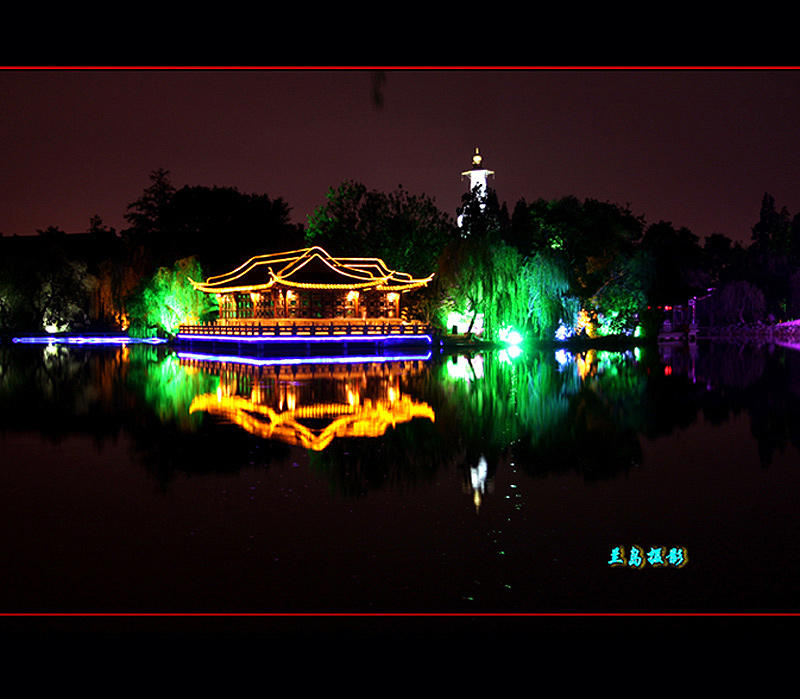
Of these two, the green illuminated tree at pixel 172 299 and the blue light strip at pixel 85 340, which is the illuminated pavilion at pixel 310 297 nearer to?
the green illuminated tree at pixel 172 299

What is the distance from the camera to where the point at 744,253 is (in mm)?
69000

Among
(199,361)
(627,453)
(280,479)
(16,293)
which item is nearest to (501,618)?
(280,479)

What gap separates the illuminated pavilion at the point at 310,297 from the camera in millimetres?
35844

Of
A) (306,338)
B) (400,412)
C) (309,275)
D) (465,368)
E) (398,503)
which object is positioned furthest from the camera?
(309,275)

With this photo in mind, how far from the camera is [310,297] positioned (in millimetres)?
38312

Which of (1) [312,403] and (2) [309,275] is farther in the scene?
(2) [309,275]

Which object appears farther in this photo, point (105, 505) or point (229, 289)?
point (229, 289)

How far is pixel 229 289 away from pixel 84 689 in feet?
119

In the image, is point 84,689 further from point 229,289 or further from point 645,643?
point 229,289

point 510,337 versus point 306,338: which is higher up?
point 306,338

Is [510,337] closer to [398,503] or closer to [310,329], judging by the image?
[310,329]

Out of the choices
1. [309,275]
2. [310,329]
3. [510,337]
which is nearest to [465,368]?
[310,329]

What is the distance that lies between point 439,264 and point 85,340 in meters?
24.0

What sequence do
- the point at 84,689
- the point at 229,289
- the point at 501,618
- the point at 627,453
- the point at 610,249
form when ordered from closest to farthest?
the point at 84,689, the point at 501,618, the point at 627,453, the point at 229,289, the point at 610,249
